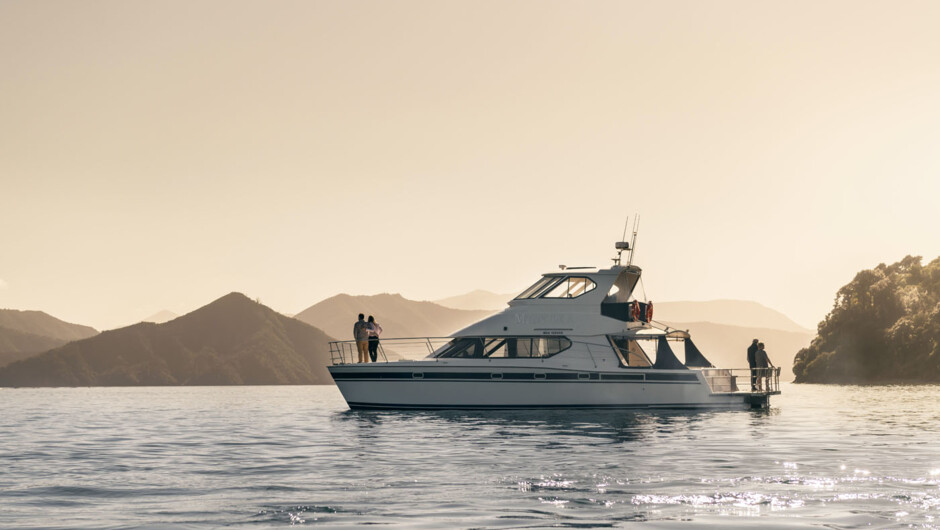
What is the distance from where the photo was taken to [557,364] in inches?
1211

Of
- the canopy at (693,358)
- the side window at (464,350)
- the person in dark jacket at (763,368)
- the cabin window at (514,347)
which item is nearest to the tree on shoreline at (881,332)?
the person in dark jacket at (763,368)

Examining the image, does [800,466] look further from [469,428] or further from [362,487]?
[469,428]

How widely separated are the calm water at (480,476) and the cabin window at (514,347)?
5.58 m

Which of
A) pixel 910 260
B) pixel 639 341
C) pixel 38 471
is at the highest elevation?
pixel 910 260

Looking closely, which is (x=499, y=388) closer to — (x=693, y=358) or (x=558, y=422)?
(x=558, y=422)

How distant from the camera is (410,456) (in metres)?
16.9

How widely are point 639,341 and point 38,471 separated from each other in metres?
21.7

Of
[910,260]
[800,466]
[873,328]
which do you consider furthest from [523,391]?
[910,260]

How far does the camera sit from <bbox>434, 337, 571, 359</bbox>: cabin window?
3112cm

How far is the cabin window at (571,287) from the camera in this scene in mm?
32338

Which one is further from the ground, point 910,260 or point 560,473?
point 910,260

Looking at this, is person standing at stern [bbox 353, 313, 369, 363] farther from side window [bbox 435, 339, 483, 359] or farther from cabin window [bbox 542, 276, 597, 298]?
cabin window [bbox 542, 276, 597, 298]

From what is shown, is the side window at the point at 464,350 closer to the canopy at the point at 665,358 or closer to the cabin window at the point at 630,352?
the cabin window at the point at 630,352

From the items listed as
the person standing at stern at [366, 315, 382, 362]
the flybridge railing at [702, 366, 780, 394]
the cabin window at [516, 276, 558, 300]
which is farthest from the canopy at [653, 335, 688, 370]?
the person standing at stern at [366, 315, 382, 362]
